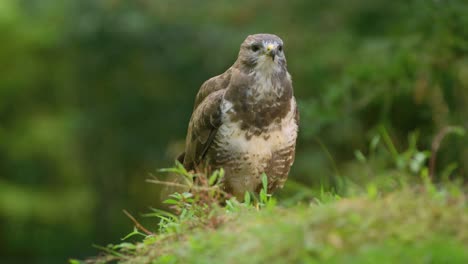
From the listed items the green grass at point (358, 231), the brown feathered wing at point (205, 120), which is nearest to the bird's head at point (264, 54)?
the brown feathered wing at point (205, 120)

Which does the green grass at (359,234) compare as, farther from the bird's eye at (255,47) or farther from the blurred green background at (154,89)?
the blurred green background at (154,89)

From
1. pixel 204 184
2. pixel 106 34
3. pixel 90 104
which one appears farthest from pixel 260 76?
pixel 90 104

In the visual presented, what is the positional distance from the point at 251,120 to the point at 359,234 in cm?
259

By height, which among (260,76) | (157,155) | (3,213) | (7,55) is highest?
(260,76)

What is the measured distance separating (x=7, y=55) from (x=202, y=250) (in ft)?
55.8

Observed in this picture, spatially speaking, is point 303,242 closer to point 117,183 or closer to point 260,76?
point 260,76

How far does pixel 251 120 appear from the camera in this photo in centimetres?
621

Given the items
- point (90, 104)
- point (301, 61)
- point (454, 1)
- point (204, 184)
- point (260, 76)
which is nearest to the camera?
point (204, 184)

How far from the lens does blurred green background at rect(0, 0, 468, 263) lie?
9.76 m

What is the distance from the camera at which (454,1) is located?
353 inches

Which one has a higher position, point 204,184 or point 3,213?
point 204,184

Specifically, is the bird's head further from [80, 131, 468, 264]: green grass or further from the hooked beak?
[80, 131, 468, 264]: green grass

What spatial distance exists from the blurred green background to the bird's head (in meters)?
1.23

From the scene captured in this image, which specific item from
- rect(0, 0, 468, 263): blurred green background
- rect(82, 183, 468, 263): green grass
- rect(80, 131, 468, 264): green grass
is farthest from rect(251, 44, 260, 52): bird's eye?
rect(82, 183, 468, 263): green grass
